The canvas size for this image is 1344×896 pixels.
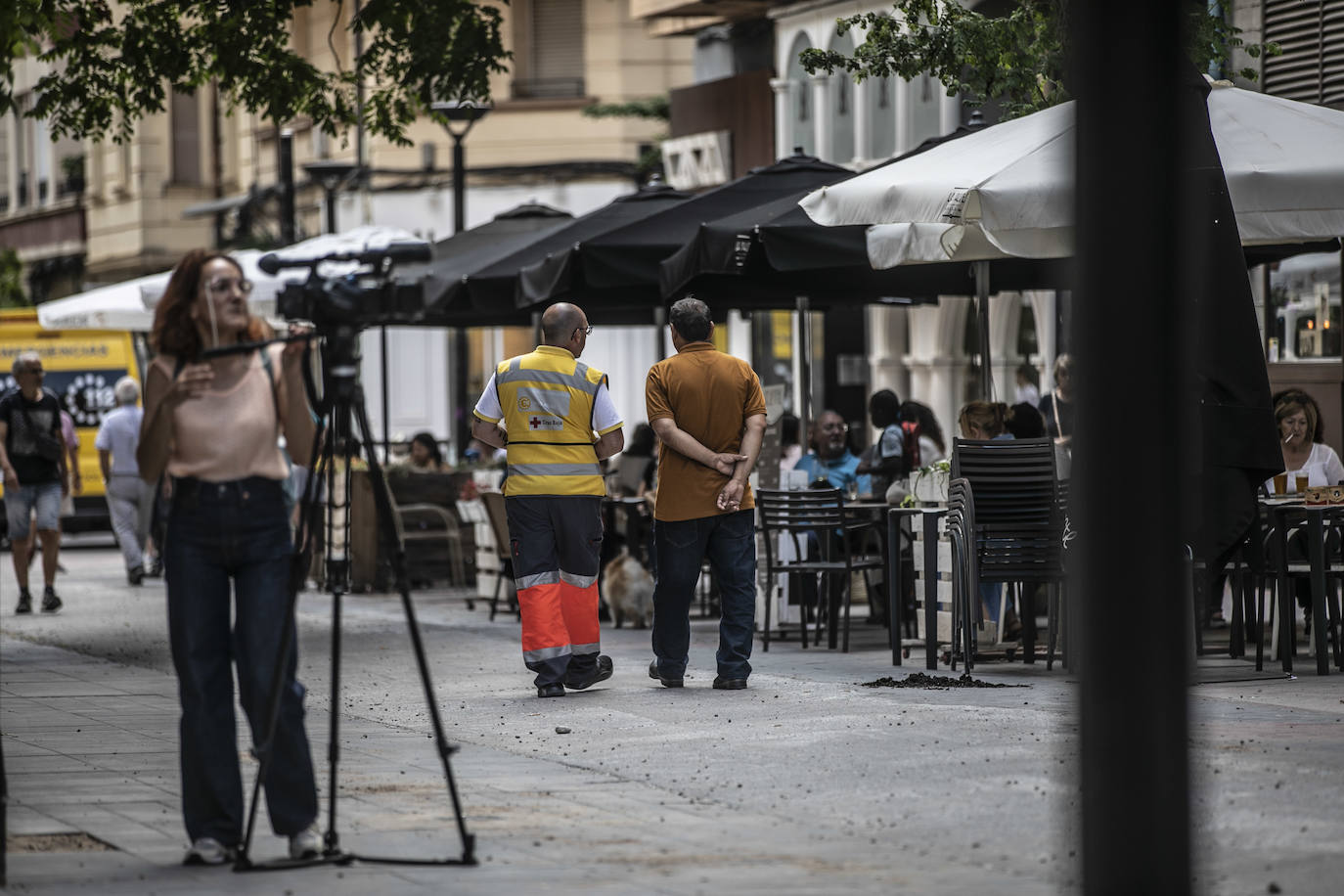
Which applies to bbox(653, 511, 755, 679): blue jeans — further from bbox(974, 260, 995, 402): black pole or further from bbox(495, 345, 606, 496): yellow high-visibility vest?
bbox(974, 260, 995, 402): black pole

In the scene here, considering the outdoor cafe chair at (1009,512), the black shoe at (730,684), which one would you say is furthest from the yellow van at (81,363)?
the outdoor cafe chair at (1009,512)

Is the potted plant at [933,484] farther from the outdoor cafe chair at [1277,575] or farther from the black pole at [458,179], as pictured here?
the black pole at [458,179]

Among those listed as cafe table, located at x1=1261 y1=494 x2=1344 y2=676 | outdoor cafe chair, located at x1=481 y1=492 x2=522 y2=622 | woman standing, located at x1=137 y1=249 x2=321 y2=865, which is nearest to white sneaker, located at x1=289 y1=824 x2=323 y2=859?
woman standing, located at x1=137 y1=249 x2=321 y2=865

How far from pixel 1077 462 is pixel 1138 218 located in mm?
412

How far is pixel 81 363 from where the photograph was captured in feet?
96.7

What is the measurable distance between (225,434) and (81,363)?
23.8 meters

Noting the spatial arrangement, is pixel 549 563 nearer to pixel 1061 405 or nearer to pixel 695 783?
pixel 695 783

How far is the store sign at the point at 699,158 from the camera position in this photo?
102 feet

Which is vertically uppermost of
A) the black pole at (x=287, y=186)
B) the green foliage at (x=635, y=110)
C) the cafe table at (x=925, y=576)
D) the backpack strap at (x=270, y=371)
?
the green foliage at (x=635, y=110)

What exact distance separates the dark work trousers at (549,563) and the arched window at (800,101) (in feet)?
61.5

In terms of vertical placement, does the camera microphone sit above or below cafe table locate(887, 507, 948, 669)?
above

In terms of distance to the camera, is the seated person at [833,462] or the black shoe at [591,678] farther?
the seated person at [833,462]

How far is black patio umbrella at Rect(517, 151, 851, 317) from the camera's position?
15.2 meters

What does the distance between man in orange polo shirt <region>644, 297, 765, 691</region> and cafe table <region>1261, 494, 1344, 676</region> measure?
2.60 m
